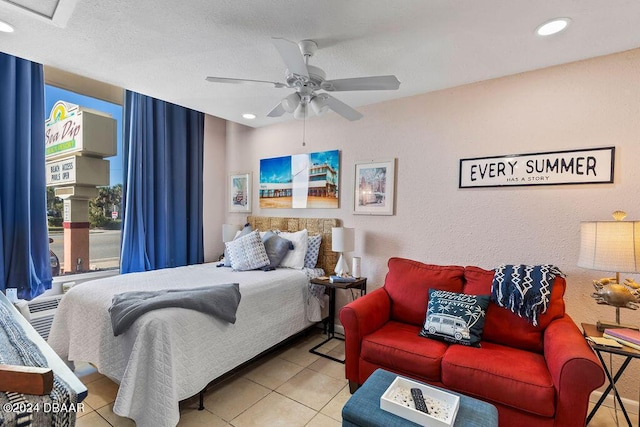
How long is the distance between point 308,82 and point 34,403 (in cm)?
193

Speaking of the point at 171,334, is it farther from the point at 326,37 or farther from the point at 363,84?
the point at 326,37

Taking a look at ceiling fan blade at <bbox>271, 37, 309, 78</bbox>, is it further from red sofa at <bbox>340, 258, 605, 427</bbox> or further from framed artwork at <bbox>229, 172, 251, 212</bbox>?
framed artwork at <bbox>229, 172, 251, 212</bbox>

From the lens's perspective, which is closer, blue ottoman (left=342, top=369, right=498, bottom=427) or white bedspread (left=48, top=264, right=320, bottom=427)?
blue ottoman (left=342, top=369, right=498, bottom=427)

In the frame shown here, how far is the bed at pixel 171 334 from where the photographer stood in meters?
1.75

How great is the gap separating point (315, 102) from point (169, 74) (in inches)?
54.3

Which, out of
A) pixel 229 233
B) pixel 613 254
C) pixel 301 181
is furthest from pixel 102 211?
pixel 613 254

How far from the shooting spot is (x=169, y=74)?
2566 millimetres

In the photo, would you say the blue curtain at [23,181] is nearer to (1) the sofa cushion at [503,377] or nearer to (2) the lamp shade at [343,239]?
(2) the lamp shade at [343,239]

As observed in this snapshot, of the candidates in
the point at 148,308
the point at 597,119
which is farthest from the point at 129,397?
the point at 597,119

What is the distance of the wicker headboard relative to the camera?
344 centimetres

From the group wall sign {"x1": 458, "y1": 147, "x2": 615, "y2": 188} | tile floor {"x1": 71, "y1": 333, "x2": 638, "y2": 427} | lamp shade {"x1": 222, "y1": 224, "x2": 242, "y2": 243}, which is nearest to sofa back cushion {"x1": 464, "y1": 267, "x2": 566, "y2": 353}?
tile floor {"x1": 71, "y1": 333, "x2": 638, "y2": 427}

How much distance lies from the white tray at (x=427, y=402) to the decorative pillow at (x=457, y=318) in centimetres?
65

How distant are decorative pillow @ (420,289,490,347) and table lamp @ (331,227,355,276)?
3.30 ft

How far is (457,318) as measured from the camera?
6.96ft
